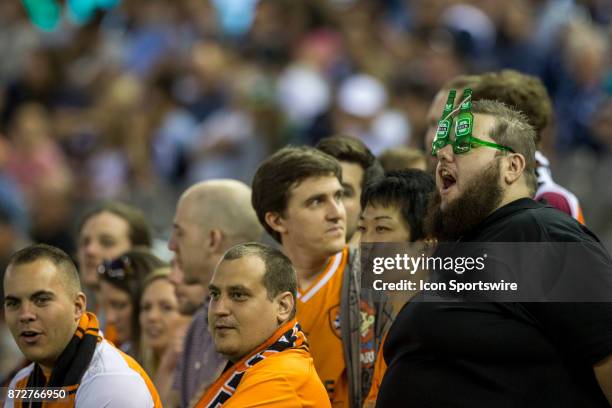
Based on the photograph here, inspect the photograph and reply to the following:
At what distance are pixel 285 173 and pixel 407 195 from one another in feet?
2.16

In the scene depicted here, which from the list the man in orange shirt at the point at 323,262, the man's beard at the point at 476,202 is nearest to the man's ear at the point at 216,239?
the man in orange shirt at the point at 323,262

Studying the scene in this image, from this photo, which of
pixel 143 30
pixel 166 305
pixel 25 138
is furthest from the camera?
pixel 143 30

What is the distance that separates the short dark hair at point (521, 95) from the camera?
18.5 ft

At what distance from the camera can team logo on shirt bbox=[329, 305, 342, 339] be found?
5312 mm

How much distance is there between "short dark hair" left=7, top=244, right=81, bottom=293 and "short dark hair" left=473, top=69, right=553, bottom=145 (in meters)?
2.14

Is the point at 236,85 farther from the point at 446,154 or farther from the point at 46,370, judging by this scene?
the point at 446,154

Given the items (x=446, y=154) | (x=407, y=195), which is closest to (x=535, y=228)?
(x=446, y=154)

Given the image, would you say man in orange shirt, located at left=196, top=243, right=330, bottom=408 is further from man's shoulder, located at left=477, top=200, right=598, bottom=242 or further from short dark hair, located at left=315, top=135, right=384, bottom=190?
short dark hair, located at left=315, top=135, right=384, bottom=190

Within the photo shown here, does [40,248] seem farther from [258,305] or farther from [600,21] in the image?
[600,21]

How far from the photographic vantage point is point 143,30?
531 inches

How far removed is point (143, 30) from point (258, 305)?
922 cm

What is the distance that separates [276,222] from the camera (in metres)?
5.54

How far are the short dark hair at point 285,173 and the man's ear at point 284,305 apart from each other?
79 cm

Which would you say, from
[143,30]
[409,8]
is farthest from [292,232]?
[143,30]
